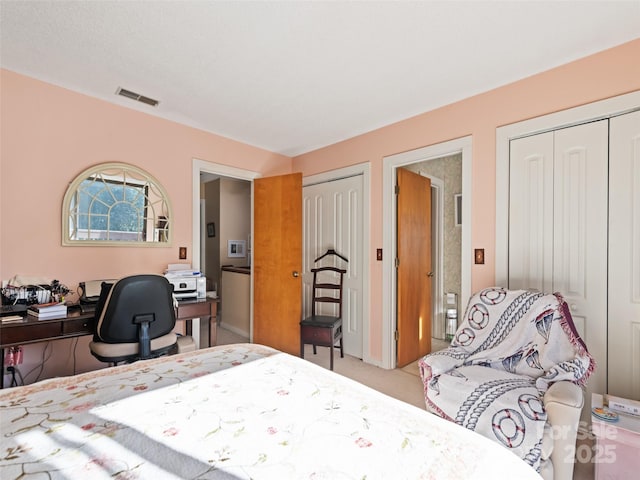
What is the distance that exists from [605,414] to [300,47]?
8.81ft

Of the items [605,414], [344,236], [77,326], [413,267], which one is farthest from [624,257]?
[77,326]

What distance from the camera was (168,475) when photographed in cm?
63

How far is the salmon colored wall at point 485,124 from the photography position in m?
2.03

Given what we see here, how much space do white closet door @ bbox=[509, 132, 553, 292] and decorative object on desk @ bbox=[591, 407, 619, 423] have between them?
31.9 inches

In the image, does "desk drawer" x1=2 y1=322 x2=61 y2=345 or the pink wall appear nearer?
"desk drawer" x1=2 y1=322 x2=61 y2=345

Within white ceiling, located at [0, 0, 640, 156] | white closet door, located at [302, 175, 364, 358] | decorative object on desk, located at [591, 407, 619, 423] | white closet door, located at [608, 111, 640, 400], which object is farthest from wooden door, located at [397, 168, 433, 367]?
A: decorative object on desk, located at [591, 407, 619, 423]

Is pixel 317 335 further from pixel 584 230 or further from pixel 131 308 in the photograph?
pixel 584 230

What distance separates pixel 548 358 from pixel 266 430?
5.79ft

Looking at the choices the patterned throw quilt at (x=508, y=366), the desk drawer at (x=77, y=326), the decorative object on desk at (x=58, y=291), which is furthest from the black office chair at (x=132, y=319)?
the patterned throw quilt at (x=508, y=366)

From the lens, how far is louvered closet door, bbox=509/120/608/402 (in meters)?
2.02

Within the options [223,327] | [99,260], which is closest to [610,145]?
[99,260]

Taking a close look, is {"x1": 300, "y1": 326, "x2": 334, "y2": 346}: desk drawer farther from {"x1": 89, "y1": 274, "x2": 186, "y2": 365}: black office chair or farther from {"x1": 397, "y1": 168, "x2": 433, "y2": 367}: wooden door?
{"x1": 89, "y1": 274, "x2": 186, "y2": 365}: black office chair

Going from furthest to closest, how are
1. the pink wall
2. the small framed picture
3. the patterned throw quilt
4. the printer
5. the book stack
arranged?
the small framed picture
the printer
the pink wall
the book stack
the patterned throw quilt

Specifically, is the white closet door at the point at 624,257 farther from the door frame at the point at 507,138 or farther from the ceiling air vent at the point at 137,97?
the ceiling air vent at the point at 137,97
